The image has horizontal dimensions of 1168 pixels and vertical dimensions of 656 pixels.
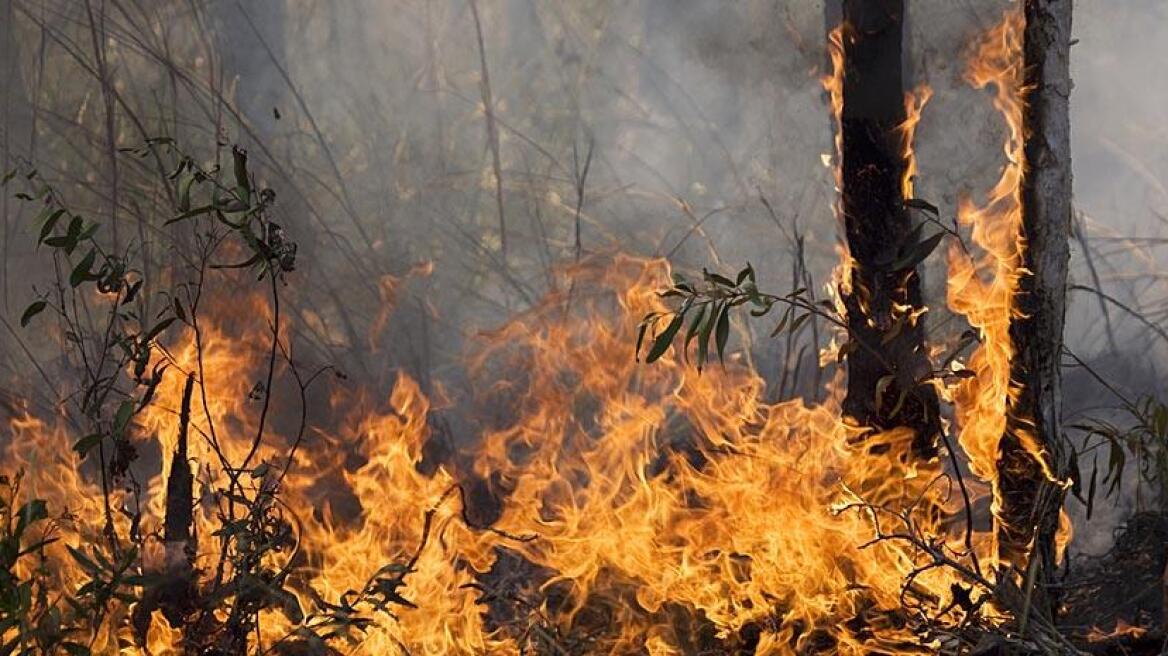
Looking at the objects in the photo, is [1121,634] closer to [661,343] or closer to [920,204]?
[920,204]

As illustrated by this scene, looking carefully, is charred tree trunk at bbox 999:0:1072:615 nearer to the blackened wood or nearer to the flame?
the flame

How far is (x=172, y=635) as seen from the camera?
391 cm

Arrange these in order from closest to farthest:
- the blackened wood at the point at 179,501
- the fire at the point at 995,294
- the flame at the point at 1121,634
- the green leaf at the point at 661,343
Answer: the green leaf at the point at 661,343 → the flame at the point at 1121,634 → the fire at the point at 995,294 → the blackened wood at the point at 179,501

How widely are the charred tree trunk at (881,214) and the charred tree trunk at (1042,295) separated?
0.29 meters

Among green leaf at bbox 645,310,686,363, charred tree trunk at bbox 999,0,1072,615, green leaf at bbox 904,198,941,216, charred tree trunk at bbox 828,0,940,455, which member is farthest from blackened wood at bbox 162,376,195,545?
charred tree trunk at bbox 999,0,1072,615

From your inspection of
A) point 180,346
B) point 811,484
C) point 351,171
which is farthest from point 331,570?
point 351,171

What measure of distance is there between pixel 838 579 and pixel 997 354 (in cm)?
73

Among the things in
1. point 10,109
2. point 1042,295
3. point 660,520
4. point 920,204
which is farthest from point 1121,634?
point 10,109

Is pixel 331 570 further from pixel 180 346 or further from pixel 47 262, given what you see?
pixel 47 262

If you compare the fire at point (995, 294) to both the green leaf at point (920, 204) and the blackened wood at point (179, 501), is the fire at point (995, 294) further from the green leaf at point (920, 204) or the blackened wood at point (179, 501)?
the blackened wood at point (179, 501)

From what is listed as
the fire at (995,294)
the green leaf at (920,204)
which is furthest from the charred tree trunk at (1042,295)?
the green leaf at (920,204)

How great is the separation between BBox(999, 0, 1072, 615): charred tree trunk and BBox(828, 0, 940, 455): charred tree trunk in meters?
0.29

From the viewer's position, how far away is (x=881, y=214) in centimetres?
389

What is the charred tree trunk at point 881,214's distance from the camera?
152 inches
